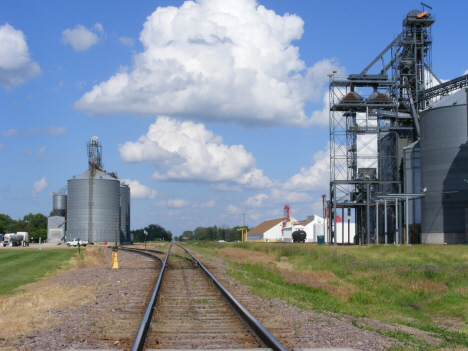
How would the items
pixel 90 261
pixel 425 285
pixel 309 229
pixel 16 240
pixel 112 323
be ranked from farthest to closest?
1. pixel 309 229
2. pixel 16 240
3. pixel 90 261
4. pixel 425 285
5. pixel 112 323

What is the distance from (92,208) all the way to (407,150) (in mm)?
60934

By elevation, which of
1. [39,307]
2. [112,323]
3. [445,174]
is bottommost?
[39,307]

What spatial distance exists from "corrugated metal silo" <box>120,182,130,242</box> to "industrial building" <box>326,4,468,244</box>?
2198 inches

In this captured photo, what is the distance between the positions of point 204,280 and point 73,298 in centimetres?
586

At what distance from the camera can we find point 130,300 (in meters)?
13.5

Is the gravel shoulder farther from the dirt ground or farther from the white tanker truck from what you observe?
the white tanker truck

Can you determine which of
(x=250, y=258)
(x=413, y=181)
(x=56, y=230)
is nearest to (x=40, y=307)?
(x=250, y=258)

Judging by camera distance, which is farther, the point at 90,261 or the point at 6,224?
the point at 6,224

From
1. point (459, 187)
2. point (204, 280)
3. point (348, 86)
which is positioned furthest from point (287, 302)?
point (348, 86)

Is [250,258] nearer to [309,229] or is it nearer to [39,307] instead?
[39,307]

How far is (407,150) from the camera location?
6494 centimetres

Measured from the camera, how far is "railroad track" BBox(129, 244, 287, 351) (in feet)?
27.0

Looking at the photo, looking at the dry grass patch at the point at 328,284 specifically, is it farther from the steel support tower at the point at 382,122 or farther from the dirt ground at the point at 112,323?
the steel support tower at the point at 382,122

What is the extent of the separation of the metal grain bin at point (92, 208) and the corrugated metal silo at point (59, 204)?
1578 cm
